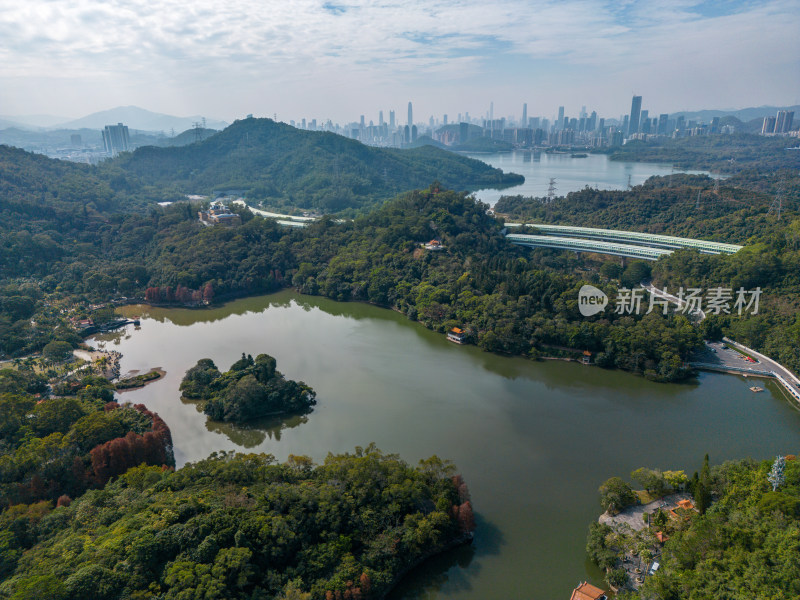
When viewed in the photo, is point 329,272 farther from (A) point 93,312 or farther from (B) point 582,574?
(B) point 582,574

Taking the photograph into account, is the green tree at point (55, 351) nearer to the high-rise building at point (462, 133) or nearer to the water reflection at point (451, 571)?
the water reflection at point (451, 571)

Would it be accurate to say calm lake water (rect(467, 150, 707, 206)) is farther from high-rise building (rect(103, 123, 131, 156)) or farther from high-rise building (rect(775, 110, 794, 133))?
high-rise building (rect(103, 123, 131, 156))

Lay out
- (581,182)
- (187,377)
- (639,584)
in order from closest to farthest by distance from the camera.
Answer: (639,584), (187,377), (581,182)

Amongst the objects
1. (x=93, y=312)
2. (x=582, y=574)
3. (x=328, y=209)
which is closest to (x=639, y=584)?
(x=582, y=574)

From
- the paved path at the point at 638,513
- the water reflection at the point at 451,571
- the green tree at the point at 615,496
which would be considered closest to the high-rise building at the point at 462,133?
the paved path at the point at 638,513

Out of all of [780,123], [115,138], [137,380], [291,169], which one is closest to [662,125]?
[780,123]

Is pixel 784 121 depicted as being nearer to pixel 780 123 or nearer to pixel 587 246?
pixel 780 123

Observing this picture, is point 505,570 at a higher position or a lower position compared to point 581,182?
lower
